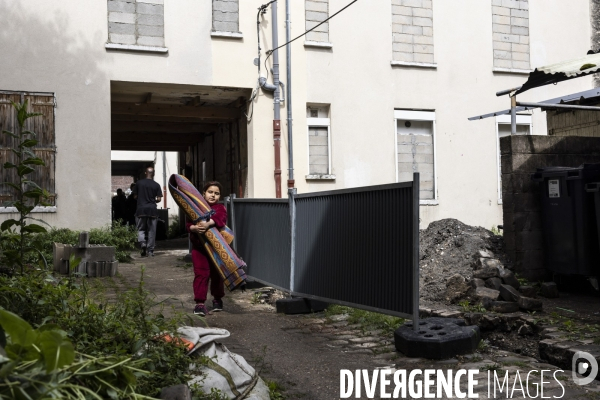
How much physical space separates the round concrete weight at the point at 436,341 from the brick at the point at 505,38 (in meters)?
13.4

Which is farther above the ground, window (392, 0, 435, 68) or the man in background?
window (392, 0, 435, 68)

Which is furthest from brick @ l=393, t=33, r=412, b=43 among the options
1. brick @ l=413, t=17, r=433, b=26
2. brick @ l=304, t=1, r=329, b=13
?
brick @ l=304, t=1, r=329, b=13

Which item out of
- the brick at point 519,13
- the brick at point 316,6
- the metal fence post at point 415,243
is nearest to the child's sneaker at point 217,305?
the metal fence post at point 415,243

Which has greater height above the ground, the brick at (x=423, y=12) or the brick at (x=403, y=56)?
the brick at (x=423, y=12)

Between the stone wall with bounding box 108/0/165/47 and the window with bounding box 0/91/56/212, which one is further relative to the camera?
the stone wall with bounding box 108/0/165/47

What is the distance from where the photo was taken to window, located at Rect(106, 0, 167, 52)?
47.3ft

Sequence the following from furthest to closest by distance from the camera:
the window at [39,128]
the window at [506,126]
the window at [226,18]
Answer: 1. the window at [506,126]
2. the window at [226,18]
3. the window at [39,128]

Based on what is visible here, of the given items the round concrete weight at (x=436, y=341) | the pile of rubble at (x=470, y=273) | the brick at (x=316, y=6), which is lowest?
the round concrete weight at (x=436, y=341)

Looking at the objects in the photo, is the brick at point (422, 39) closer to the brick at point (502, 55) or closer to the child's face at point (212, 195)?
the brick at point (502, 55)

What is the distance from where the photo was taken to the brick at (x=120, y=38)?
1439 centimetres

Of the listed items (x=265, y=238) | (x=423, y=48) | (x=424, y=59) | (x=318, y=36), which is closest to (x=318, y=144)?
(x=318, y=36)

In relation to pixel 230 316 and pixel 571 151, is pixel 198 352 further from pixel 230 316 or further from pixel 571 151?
pixel 571 151

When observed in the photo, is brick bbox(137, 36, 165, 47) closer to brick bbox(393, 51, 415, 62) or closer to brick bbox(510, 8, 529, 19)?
brick bbox(393, 51, 415, 62)

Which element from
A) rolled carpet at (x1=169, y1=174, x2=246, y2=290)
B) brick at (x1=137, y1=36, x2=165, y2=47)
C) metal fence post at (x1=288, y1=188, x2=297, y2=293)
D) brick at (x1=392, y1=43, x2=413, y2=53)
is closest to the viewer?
rolled carpet at (x1=169, y1=174, x2=246, y2=290)
